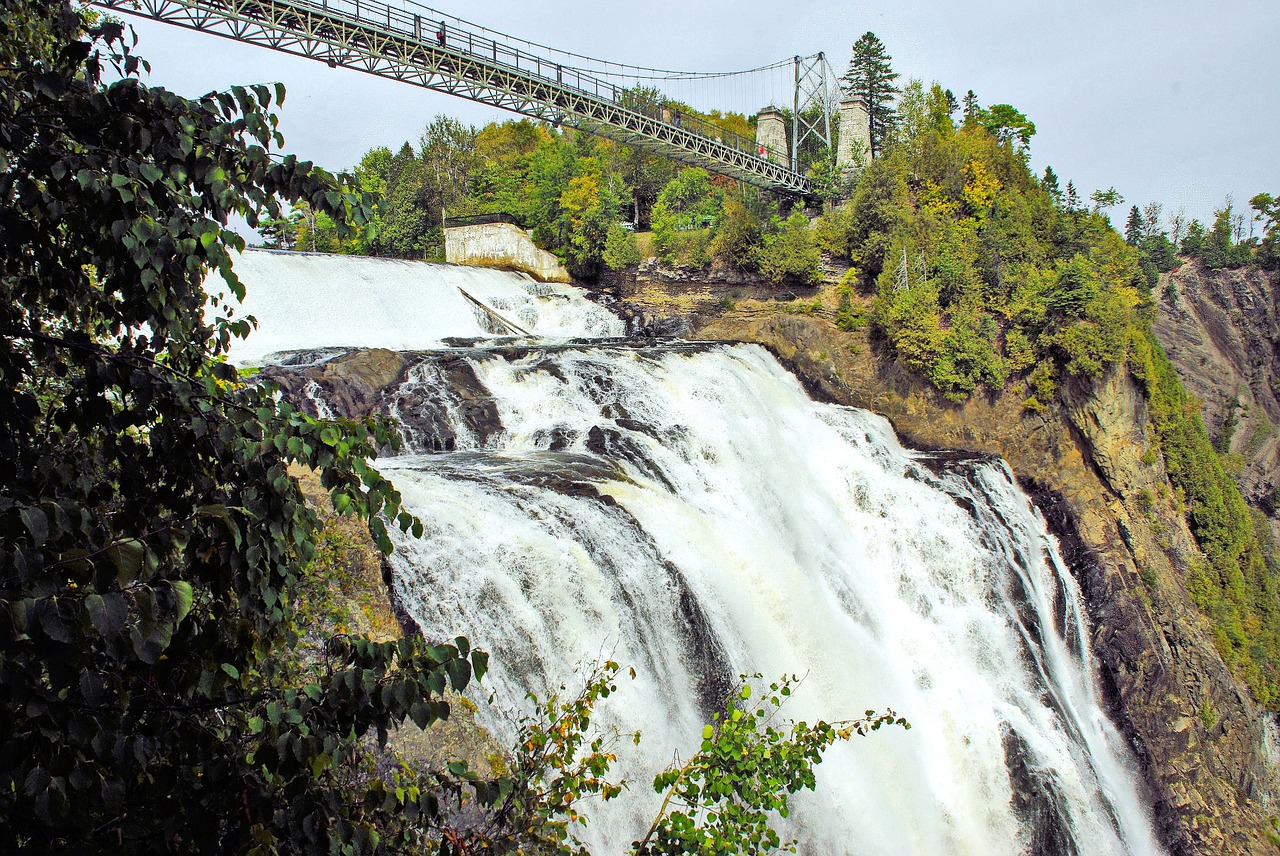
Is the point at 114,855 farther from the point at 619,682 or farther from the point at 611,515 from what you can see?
the point at 611,515

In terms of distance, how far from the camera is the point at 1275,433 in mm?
42031

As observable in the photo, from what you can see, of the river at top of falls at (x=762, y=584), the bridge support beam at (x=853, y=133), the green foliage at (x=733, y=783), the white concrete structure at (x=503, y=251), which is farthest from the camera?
the bridge support beam at (x=853, y=133)

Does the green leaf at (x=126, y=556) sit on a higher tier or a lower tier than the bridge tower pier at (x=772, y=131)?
lower

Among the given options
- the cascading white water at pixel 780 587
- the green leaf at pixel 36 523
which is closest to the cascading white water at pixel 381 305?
the cascading white water at pixel 780 587

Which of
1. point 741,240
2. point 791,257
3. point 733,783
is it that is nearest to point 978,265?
point 791,257

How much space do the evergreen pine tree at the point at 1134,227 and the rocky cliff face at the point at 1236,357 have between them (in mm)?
15596

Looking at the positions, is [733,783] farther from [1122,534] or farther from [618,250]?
[618,250]

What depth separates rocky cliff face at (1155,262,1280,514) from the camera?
1629 inches

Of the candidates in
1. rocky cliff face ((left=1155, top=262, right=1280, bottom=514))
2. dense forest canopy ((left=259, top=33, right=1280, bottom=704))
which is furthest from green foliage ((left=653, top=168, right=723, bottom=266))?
rocky cliff face ((left=1155, top=262, right=1280, bottom=514))

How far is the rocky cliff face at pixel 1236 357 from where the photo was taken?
41.4m

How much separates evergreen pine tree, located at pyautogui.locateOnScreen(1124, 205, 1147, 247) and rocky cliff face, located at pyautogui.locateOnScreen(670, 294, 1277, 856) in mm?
50018

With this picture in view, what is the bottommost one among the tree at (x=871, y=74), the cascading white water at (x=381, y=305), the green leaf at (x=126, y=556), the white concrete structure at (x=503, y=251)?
the green leaf at (x=126, y=556)

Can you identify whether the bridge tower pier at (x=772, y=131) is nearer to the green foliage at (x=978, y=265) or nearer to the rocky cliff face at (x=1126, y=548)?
the green foliage at (x=978, y=265)

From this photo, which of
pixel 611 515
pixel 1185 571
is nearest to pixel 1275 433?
pixel 1185 571
